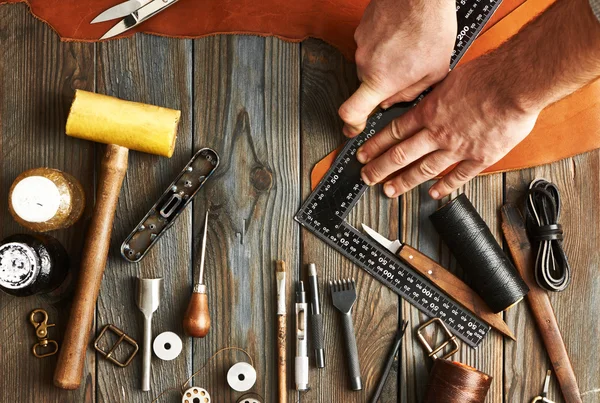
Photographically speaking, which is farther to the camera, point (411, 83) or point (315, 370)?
point (315, 370)

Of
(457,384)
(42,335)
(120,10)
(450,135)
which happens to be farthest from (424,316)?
(120,10)

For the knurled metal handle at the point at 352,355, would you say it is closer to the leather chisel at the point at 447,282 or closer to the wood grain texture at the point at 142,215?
the leather chisel at the point at 447,282

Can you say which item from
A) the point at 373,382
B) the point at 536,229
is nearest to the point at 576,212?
the point at 536,229

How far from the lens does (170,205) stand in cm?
135

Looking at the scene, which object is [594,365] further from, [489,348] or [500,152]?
[500,152]

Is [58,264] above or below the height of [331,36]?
below

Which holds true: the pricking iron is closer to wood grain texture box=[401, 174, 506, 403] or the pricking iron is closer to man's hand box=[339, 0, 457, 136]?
man's hand box=[339, 0, 457, 136]

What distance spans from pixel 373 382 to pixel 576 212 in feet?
2.01

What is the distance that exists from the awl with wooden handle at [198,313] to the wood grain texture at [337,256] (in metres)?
0.23

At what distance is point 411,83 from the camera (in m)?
1.28

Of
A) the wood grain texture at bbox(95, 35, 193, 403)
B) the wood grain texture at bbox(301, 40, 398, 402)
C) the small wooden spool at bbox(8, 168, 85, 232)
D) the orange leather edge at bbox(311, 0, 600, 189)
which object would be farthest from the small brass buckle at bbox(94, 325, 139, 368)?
the orange leather edge at bbox(311, 0, 600, 189)

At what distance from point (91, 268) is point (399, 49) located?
0.79 m

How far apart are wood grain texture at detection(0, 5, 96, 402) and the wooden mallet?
0.08m

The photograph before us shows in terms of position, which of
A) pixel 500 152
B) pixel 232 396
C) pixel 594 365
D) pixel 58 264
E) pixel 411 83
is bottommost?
pixel 232 396
